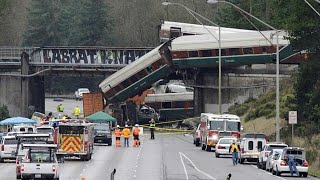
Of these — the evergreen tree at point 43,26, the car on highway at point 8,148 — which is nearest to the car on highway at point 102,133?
the car on highway at point 8,148

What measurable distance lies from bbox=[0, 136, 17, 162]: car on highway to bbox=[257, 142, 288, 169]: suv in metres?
13.5

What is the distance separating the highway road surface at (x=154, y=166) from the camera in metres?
51.7

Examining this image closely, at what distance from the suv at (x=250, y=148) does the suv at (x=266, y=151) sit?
8.06 ft

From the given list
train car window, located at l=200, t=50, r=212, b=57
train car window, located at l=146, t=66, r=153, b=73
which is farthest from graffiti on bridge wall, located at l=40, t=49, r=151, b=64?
train car window, located at l=200, t=50, r=212, b=57

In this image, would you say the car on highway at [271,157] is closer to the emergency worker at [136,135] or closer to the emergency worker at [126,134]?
the emergency worker at [126,134]

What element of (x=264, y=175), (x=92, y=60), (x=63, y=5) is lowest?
(x=264, y=175)

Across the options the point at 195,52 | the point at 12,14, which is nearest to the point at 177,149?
the point at 195,52

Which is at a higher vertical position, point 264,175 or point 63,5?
point 63,5

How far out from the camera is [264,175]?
5416cm

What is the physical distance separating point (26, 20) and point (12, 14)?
12.0 ft

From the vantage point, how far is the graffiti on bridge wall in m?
111

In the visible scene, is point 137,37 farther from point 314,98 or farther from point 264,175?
point 264,175

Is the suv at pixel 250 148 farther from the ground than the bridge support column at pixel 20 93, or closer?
closer

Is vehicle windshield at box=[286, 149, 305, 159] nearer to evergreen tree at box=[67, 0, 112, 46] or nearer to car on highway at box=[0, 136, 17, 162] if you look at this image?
car on highway at box=[0, 136, 17, 162]
